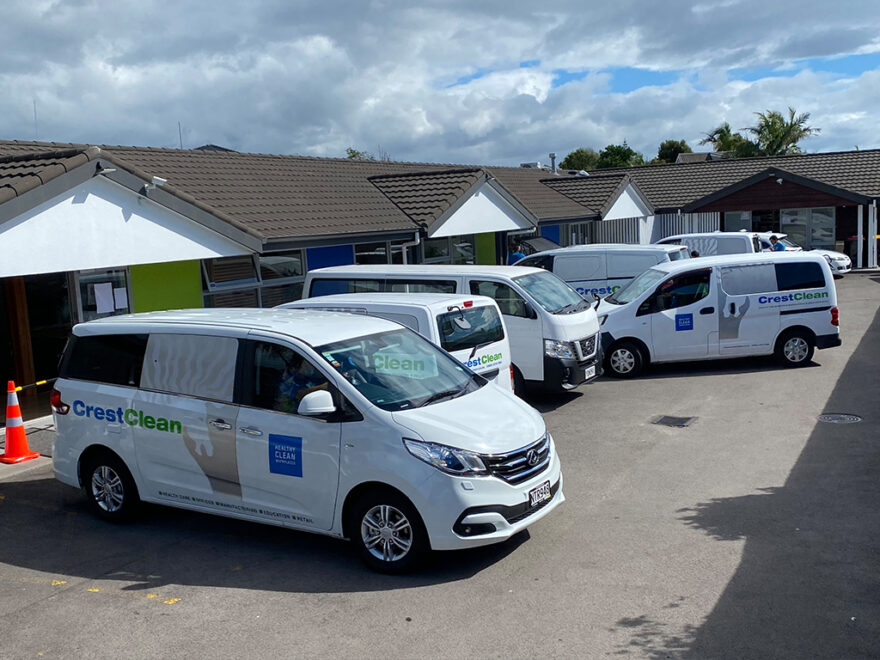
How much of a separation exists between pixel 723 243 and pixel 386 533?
62.7 ft

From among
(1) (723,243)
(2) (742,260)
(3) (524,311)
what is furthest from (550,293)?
(1) (723,243)

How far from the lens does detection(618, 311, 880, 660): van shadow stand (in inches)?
208

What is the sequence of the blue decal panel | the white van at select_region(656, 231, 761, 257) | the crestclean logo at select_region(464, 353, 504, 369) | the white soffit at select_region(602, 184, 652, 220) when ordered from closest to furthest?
the blue decal panel
the crestclean logo at select_region(464, 353, 504, 369)
the white van at select_region(656, 231, 761, 257)
the white soffit at select_region(602, 184, 652, 220)

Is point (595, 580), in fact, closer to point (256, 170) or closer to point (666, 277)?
point (666, 277)

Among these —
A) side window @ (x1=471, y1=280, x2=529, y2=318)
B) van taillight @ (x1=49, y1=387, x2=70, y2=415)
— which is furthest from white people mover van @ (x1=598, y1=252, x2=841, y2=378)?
van taillight @ (x1=49, y1=387, x2=70, y2=415)

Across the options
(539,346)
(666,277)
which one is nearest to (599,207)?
(666,277)

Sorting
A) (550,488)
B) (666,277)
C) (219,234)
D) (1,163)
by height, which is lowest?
(550,488)

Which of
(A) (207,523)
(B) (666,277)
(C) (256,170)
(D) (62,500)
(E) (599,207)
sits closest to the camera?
(A) (207,523)

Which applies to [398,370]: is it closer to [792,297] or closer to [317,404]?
[317,404]

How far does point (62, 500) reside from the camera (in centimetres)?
902

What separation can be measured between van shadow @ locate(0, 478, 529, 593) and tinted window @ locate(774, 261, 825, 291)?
9.38 metres

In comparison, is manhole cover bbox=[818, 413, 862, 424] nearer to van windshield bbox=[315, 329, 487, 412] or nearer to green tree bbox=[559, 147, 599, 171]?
van windshield bbox=[315, 329, 487, 412]

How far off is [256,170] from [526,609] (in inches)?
539

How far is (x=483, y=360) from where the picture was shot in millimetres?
10828
